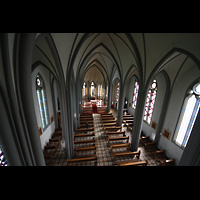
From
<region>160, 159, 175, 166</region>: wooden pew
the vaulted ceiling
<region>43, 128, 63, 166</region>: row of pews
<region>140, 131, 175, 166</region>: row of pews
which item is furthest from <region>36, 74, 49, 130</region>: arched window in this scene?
<region>160, 159, 175, 166</region>: wooden pew

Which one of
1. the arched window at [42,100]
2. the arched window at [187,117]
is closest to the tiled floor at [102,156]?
the arched window at [187,117]

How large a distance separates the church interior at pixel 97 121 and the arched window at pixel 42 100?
0.08 metres

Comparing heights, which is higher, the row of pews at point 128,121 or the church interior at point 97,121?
the church interior at point 97,121

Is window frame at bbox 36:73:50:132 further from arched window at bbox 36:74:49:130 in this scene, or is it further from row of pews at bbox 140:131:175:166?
row of pews at bbox 140:131:175:166

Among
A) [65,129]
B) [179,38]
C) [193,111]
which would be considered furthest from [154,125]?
[65,129]

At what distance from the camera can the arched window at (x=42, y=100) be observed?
28.3 feet

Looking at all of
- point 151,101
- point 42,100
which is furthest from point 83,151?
point 151,101

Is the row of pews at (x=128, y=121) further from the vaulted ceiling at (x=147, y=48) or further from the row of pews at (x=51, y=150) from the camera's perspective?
the row of pews at (x=51, y=150)

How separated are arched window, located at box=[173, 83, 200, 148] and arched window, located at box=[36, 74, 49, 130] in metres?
11.5

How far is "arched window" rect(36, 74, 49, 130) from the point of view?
8625mm

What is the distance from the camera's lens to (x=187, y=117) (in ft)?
23.2

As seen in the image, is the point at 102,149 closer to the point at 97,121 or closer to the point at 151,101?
the point at 97,121

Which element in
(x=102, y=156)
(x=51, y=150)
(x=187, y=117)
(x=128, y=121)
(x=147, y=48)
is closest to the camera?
(x=147, y=48)

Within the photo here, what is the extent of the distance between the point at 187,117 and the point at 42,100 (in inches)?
477
